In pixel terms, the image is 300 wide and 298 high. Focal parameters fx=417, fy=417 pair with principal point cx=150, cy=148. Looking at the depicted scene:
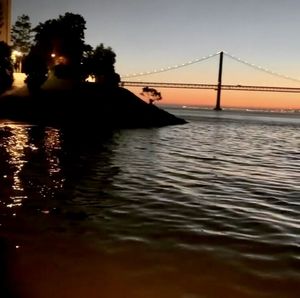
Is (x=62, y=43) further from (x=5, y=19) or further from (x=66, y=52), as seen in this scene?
(x=5, y=19)

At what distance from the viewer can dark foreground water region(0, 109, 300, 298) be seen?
236 inches

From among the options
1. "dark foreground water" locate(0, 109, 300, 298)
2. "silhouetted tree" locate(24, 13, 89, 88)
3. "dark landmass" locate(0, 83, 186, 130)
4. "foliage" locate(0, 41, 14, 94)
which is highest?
"silhouetted tree" locate(24, 13, 89, 88)

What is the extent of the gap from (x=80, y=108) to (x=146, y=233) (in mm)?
40880

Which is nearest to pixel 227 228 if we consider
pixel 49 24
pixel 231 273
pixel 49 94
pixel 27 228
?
pixel 231 273

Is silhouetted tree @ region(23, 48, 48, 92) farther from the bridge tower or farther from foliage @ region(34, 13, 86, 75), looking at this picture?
the bridge tower

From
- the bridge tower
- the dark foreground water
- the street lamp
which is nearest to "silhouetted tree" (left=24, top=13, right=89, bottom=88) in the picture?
the bridge tower

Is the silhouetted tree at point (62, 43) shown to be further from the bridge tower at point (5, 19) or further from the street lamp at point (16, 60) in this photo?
the street lamp at point (16, 60)

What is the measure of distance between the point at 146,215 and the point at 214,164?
10.4 m

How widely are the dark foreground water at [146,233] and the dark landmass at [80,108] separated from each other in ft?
97.2

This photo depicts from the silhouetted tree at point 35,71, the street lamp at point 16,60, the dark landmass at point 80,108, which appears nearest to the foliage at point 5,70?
the dark landmass at point 80,108

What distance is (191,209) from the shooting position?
33.8ft

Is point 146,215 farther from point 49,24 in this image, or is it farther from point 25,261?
point 49,24

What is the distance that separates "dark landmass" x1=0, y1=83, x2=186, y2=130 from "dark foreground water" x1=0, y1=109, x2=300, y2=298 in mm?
29613

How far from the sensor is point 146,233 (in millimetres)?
8203
